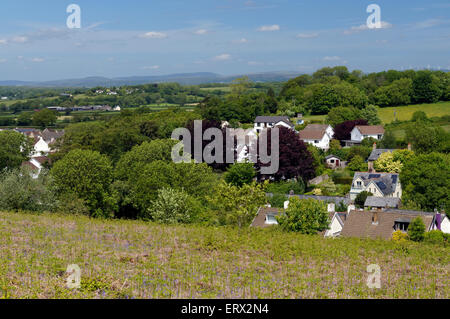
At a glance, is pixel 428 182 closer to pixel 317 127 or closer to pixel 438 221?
pixel 438 221

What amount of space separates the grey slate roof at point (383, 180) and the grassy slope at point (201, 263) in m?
33.5

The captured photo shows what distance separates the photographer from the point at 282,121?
293 ft

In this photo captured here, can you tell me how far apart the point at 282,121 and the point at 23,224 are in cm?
7589

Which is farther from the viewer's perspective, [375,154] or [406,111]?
[406,111]

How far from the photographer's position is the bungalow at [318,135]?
79438mm

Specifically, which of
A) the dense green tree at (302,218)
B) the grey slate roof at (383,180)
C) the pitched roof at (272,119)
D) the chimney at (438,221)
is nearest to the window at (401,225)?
the chimney at (438,221)

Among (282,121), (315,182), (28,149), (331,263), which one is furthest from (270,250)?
(282,121)

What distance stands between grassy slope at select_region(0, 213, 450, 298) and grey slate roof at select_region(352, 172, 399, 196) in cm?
3347

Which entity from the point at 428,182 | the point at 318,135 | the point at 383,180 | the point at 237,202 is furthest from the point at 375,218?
the point at 318,135

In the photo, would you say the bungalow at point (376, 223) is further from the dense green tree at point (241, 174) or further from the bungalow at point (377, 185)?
A: the dense green tree at point (241, 174)

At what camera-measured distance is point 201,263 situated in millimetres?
12570

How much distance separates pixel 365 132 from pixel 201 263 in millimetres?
72620

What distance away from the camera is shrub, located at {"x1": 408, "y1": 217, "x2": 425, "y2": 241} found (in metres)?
28.1
